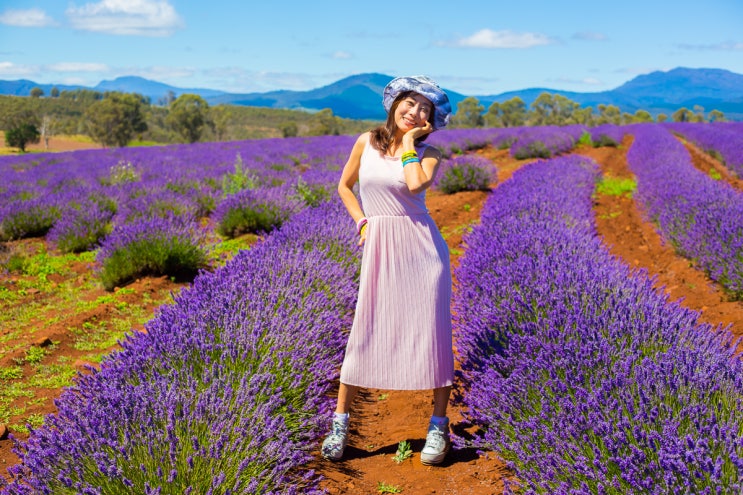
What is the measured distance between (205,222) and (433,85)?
672cm

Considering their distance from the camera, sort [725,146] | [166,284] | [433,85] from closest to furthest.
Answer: [433,85]
[166,284]
[725,146]

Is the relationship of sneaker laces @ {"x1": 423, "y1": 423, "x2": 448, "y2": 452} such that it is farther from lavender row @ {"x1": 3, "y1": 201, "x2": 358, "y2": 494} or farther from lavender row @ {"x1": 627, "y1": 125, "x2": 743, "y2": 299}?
lavender row @ {"x1": 627, "y1": 125, "x2": 743, "y2": 299}

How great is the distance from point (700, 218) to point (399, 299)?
4.71m

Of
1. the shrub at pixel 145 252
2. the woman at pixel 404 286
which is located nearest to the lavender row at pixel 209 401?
the woman at pixel 404 286

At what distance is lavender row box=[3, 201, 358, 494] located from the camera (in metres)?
1.84

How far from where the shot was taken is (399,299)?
2.63 m

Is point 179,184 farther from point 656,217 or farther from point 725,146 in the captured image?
point 725,146

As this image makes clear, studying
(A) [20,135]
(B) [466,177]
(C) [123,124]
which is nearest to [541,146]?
(B) [466,177]

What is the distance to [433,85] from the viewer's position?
2.62 m

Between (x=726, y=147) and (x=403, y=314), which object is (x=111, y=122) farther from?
(x=403, y=314)

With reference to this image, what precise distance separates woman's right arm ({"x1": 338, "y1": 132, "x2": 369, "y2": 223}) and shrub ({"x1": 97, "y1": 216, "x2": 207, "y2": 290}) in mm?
3269

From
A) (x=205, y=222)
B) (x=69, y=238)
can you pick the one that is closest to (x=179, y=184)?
(x=205, y=222)

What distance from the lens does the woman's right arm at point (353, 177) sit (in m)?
2.83

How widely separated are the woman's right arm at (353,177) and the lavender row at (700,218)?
357 centimetres
